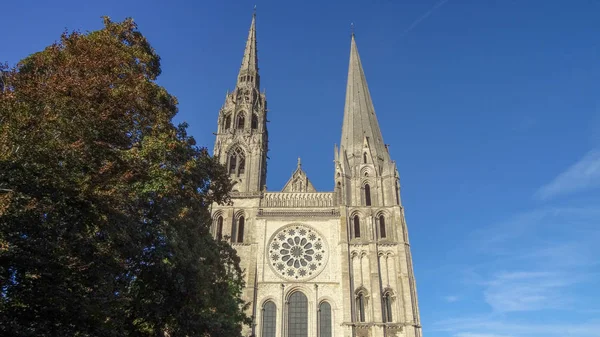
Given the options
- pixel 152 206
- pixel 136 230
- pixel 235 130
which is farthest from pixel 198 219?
pixel 235 130

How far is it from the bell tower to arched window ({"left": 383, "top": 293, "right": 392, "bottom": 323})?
11.4 m

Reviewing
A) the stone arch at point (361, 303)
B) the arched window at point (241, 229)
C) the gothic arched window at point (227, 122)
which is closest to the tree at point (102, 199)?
the stone arch at point (361, 303)

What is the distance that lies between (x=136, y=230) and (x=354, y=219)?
21.9 meters

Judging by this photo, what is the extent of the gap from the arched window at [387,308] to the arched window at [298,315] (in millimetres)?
4799

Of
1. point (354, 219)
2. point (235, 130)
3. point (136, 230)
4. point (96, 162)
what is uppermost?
point (235, 130)

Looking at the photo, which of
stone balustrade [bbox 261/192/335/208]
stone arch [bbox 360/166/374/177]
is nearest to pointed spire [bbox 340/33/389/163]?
stone arch [bbox 360/166/374/177]

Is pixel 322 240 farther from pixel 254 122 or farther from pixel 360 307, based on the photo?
pixel 254 122

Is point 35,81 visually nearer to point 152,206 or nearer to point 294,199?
point 152,206

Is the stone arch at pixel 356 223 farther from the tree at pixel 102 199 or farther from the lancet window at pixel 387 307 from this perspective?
Result: the tree at pixel 102 199

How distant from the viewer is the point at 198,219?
37.6 ft

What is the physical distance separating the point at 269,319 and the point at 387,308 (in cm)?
730

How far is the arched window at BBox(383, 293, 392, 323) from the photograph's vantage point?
83.7 feet

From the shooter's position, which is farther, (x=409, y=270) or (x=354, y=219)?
(x=354, y=219)

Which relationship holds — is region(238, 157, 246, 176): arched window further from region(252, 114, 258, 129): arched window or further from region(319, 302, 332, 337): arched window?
region(319, 302, 332, 337): arched window
